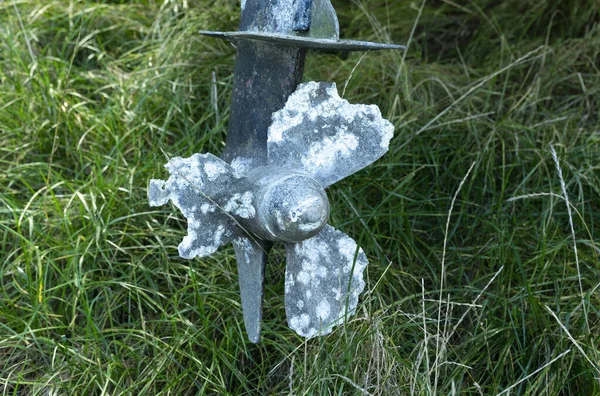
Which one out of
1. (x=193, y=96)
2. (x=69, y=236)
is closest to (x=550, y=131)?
(x=193, y=96)

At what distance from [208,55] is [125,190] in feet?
2.39

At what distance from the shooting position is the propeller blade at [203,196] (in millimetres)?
1721

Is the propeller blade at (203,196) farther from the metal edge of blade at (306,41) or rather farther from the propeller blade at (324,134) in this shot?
the metal edge of blade at (306,41)

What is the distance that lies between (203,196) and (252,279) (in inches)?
9.0

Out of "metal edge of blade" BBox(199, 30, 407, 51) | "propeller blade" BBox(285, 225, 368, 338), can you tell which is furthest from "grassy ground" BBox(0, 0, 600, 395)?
"metal edge of blade" BBox(199, 30, 407, 51)

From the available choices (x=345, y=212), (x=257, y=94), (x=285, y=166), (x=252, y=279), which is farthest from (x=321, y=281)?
(x=345, y=212)

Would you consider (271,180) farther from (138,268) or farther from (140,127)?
(140,127)

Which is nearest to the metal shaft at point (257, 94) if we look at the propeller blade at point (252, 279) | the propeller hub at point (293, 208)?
the propeller blade at point (252, 279)

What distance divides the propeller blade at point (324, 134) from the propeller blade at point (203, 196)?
0.35ft

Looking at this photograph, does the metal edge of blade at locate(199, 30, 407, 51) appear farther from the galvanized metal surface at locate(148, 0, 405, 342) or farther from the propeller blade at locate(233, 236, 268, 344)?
the propeller blade at locate(233, 236, 268, 344)

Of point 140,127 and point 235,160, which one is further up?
point 235,160

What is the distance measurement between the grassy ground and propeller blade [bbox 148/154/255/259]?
36 cm

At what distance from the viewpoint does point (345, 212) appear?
239 centimetres

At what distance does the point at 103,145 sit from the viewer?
8.87 feet
